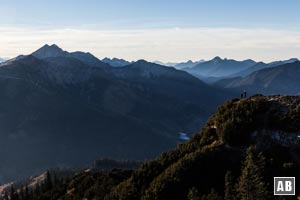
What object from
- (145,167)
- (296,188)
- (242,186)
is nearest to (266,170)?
(296,188)

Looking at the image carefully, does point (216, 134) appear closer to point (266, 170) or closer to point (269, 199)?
point (266, 170)

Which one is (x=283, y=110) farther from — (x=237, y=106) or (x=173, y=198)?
(x=173, y=198)

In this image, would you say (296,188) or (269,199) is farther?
(296,188)

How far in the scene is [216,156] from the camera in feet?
400

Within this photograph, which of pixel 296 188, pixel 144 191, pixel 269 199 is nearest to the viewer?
pixel 269 199

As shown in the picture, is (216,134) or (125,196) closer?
(125,196)

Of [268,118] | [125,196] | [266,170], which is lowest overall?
[125,196]

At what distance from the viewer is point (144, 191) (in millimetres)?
120812

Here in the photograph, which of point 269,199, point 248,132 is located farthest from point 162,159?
point 269,199

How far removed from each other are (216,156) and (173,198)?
653 inches

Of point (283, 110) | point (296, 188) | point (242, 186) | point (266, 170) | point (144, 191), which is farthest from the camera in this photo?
point (283, 110)

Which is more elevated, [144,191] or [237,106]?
[237,106]

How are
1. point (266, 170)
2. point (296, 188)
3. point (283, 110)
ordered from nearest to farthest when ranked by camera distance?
point (296, 188)
point (266, 170)
point (283, 110)

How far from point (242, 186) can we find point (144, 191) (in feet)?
126
